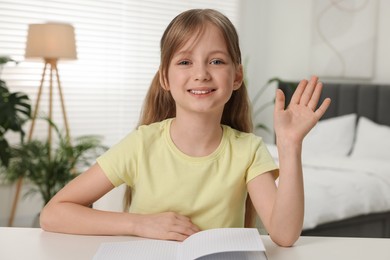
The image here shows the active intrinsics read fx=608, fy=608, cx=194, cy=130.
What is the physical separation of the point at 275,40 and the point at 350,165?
2372 millimetres

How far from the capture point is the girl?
1327 mm

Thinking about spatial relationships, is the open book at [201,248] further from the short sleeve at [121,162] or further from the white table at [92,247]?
the short sleeve at [121,162]

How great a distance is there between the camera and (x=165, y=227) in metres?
1.22

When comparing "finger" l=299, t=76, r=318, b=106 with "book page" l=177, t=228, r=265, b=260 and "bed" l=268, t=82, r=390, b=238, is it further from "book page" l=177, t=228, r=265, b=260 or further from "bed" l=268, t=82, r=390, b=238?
"bed" l=268, t=82, r=390, b=238

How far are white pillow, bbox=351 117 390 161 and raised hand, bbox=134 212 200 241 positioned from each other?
3.33 meters

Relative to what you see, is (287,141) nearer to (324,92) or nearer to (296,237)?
(296,237)

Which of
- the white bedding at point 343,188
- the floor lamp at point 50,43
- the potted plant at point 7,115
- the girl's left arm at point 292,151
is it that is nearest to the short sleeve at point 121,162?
A: the girl's left arm at point 292,151

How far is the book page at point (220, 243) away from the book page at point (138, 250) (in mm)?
23

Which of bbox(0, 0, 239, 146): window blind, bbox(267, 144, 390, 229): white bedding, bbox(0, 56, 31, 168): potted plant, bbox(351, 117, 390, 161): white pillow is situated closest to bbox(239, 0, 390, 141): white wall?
bbox(0, 0, 239, 146): window blind

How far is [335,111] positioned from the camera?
5.21 metres

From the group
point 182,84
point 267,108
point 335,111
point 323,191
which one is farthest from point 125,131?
point 182,84

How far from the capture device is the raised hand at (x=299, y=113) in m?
1.15

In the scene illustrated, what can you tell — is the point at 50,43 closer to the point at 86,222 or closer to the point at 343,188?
the point at 343,188

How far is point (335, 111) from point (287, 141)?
4.18 meters
